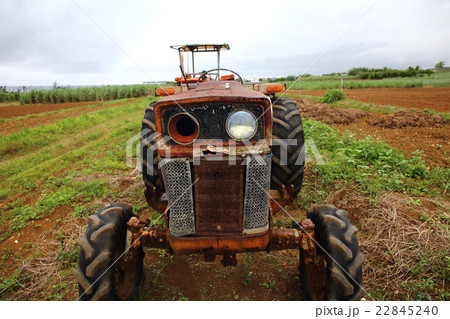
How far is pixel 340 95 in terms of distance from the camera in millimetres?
15500

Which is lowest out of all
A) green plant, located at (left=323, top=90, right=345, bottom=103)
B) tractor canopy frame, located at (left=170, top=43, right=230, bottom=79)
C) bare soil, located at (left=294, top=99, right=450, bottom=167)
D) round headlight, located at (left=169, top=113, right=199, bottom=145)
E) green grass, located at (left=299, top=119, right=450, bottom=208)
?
green grass, located at (left=299, top=119, right=450, bottom=208)

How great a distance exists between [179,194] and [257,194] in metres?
0.55

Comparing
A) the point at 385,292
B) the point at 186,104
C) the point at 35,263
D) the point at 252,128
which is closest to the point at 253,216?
the point at 252,128

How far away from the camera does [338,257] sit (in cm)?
195

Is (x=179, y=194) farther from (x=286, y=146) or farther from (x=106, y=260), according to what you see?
(x=286, y=146)

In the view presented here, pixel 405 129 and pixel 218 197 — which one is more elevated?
pixel 218 197

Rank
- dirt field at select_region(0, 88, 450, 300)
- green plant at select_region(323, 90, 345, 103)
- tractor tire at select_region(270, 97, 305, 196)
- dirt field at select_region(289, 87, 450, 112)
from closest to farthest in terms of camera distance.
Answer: dirt field at select_region(0, 88, 450, 300)
tractor tire at select_region(270, 97, 305, 196)
dirt field at select_region(289, 87, 450, 112)
green plant at select_region(323, 90, 345, 103)

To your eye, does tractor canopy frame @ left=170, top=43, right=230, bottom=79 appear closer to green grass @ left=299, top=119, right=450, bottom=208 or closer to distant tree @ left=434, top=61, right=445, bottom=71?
green grass @ left=299, top=119, right=450, bottom=208

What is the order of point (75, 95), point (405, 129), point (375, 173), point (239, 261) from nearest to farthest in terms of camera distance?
point (239, 261)
point (375, 173)
point (405, 129)
point (75, 95)

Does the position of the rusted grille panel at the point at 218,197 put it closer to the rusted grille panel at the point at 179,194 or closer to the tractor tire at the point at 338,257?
the rusted grille panel at the point at 179,194

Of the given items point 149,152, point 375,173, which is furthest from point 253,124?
point 375,173

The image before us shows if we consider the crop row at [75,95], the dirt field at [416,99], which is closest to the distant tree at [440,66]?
the dirt field at [416,99]

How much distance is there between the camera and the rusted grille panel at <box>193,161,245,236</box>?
1.87 meters

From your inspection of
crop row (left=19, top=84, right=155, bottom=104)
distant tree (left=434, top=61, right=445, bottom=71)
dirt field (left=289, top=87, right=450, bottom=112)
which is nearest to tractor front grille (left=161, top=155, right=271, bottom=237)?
dirt field (left=289, top=87, right=450, bottom=112)
